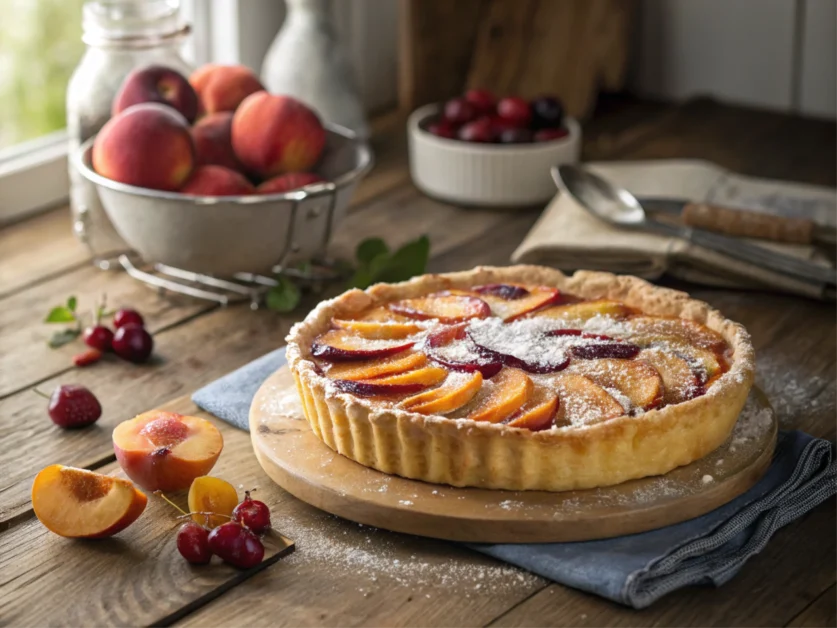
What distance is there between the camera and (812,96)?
136 inches

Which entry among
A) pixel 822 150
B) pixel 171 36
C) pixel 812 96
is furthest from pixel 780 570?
pixel 812 96

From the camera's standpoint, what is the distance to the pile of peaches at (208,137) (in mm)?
2207

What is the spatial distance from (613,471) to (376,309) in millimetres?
545

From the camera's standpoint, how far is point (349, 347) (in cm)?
178

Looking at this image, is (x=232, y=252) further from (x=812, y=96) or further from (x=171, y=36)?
(x=812, y=96)

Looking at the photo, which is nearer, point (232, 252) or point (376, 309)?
point (376, 309)

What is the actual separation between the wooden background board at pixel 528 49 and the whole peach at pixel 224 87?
0.90 meters

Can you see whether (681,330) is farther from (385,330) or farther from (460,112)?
(460,112)

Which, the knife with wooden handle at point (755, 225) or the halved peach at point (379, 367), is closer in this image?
the halved peach at point (379, 367)

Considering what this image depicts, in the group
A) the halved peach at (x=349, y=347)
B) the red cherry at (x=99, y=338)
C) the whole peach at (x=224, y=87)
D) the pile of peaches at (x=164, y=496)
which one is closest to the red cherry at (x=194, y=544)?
the pile of peaches at (x=164, y=496)

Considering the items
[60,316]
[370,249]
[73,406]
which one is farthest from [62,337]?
[370,249]

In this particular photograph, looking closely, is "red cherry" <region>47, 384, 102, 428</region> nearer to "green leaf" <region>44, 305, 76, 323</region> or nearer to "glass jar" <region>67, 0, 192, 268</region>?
"green leaf" <region>44, 305, 76, 323</region>

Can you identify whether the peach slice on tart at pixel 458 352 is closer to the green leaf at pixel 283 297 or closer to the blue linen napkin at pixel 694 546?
the blue linen napkin at pixel 694 546

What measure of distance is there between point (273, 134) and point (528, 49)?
1287 mm
